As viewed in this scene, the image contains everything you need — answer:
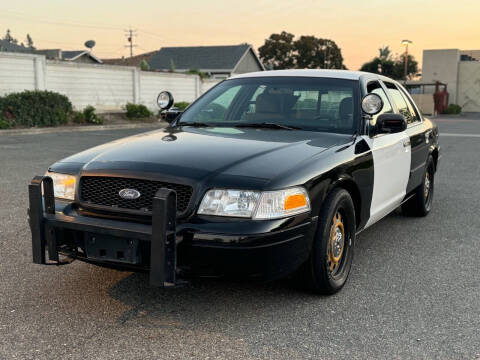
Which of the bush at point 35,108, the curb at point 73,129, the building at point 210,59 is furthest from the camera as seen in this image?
the building at point 210,59

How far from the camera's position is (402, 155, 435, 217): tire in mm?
6275

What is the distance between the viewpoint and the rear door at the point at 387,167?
458 centimetres

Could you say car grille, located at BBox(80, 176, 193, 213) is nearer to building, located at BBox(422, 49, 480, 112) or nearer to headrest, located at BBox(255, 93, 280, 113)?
headrest, located at BBox(255, 93, 280, 113)

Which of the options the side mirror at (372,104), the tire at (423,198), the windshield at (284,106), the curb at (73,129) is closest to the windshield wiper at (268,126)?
the windshield at (284,106)

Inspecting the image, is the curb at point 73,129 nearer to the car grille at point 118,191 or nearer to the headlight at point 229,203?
the car grille at point 118,191

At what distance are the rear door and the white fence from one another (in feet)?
57.3

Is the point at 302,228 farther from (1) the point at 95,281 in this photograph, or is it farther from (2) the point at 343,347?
(1) the point at 95,281

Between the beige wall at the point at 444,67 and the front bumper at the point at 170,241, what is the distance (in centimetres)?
4885

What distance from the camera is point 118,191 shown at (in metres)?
3.36

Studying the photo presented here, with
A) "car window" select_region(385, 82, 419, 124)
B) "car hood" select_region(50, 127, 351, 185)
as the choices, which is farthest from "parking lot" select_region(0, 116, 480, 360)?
"car window" select_region(385, 82, 419, 124)

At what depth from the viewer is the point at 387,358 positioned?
299cm

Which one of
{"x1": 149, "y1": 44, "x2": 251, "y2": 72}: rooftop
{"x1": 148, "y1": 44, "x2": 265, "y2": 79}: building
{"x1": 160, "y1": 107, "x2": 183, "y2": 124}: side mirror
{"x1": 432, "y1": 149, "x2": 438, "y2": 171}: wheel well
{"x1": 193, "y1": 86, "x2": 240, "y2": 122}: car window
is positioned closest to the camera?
{"x1": 193, "y1": 86, "x2": 240, "y2": 122}: car window

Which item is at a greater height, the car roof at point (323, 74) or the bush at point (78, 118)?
the car roof at point (323, 74)

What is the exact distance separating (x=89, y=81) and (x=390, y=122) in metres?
20.7
